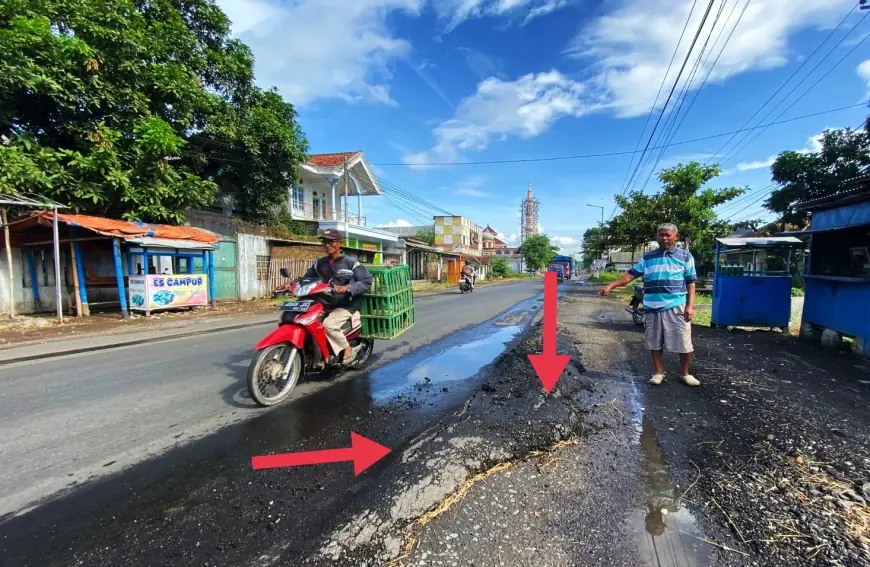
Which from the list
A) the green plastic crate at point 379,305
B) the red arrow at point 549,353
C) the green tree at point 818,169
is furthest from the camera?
the green tree at point 818,169

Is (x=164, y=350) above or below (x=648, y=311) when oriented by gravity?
below

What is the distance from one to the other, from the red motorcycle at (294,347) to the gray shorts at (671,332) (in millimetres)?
3633

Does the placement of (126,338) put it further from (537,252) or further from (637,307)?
(537,252)

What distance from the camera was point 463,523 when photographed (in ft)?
6.97

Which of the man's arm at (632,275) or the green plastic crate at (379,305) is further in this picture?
the green plastic crate at (379,305)

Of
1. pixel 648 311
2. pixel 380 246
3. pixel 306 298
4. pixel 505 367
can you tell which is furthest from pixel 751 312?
pixel 380 246

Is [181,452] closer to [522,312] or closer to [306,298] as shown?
[306,298]

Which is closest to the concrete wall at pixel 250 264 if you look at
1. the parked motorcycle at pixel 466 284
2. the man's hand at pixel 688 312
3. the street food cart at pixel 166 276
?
the street food cart at pixel 166 276

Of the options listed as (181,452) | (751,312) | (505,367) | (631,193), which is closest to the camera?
(181,452)

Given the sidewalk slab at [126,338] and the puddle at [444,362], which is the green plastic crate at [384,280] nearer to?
the puddle at [444,362]

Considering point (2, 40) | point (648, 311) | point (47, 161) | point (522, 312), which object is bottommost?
point (522, 312)

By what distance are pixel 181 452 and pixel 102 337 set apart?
713 centimetres

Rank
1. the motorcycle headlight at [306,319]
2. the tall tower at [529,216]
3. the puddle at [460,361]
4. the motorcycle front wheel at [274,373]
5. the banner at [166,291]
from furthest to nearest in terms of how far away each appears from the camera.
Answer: the tall tower at [529,216] < the banner at [166,291] < the puddle at [460,361] < the motorcycle headlight at [306,319] < the motorcycle front wheel at [274,373]

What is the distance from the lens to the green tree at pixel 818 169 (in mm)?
22469
